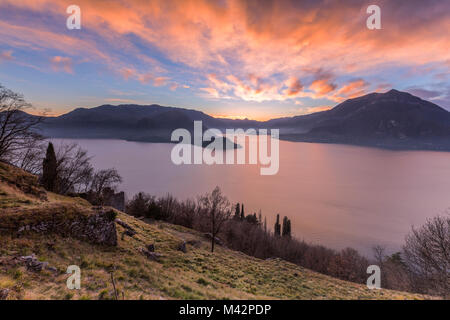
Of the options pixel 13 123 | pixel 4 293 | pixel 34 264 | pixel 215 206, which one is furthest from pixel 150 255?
pixel 13 123

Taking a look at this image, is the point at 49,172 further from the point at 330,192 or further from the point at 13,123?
the point at 330,192

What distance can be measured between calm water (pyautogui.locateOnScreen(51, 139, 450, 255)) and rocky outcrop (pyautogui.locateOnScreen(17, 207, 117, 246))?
70.4 m

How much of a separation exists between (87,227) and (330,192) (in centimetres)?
12725

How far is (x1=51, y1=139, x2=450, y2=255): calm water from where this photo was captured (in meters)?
68.6

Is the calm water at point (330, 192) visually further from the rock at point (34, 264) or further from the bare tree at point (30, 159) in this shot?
the rock at point (34, 264)

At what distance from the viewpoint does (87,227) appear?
9898mm

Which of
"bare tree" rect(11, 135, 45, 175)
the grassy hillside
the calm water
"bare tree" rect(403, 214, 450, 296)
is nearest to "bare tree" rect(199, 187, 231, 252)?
the grassy hillside

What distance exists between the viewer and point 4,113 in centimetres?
1947

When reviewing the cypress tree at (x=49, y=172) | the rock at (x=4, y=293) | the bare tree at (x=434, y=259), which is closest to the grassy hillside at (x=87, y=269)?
the rock at (x=4, y=293)

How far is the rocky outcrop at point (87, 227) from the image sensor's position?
8754 millimetres

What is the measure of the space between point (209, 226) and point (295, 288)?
98.3 ft

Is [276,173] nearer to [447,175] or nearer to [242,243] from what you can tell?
[242,243]

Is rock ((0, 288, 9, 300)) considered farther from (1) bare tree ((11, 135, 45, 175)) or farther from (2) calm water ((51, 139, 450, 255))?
(2) calm water ((51, 139, 450, 255))
